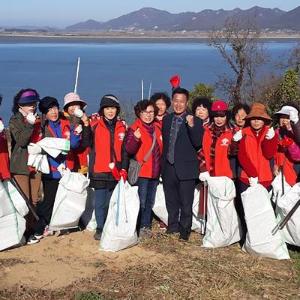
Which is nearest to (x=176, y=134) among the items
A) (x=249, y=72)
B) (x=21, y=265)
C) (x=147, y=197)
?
(x=147, y=197)

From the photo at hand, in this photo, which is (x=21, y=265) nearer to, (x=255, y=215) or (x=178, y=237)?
(x=178, y=237)

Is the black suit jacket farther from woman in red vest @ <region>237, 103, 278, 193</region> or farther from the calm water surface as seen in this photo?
the calm water surface

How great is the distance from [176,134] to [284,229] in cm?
142

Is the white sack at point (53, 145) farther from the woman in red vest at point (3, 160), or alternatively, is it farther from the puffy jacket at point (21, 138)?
the woman in red vest at point (3, 160)

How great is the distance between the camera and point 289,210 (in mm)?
5473

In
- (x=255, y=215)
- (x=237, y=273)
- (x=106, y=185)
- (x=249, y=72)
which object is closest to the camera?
(x=237, y=273)

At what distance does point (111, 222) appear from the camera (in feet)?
18.4

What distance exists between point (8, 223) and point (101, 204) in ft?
3.21

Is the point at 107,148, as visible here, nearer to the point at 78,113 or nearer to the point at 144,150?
the point at 144,150

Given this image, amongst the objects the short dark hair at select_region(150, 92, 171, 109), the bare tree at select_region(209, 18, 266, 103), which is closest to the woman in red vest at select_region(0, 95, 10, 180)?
the short dark hair at select_region(150, 92, 171, 109)

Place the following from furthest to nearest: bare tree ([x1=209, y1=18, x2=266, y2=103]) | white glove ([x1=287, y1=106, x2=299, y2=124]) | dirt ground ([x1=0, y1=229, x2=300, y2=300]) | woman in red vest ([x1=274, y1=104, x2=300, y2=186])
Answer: bare tree ([x1=209, y1=18, x2=266, y2=103])
woman in red vest ([x1=274, y1=104, x2=300, y2=186])
white glove ([x1=287, y1=106, x2=299, y2=124])
dirt ground ([x1=0, y1=229, x2=300, y2=300])

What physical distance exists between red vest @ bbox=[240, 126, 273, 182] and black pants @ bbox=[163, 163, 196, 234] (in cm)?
66

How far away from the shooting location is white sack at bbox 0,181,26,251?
5500 mm

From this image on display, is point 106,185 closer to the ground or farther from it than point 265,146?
closer to the ground
